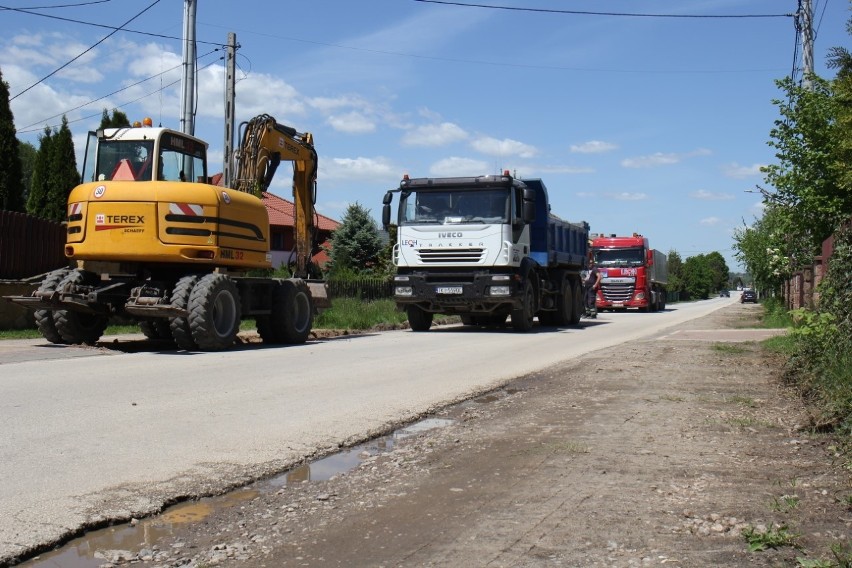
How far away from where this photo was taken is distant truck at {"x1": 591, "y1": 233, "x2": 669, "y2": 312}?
40.6 metres

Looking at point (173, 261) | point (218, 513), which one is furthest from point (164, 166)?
point (218, 513)

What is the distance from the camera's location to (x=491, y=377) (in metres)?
11.0

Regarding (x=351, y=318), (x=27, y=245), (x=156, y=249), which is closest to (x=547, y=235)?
(x=351, y=318)

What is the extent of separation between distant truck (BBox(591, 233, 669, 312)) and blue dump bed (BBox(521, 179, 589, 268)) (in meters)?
15.9

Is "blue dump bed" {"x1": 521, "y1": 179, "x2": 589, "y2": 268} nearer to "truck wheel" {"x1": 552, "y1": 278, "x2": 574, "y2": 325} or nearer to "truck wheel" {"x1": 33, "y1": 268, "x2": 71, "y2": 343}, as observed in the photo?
"truck wheel" {"x1": 552, "y1": 278, "x2": 574, "y2": 325}

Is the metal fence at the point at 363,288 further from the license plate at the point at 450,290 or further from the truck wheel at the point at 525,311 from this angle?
the license plate at the point at 450,290

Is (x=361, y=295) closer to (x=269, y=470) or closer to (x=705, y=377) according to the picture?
(x=705, y=377)

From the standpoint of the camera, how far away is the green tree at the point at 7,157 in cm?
2670

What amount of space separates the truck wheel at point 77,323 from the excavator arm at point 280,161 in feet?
12.3

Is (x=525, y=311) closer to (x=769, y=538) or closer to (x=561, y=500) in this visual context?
(x=561, y=500)

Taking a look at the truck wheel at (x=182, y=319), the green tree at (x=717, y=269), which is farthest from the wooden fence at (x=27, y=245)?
the green tree at (x=717, y=269)

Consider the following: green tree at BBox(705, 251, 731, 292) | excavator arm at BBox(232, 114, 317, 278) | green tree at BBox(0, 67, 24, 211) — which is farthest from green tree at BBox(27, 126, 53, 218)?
green tree at BBox(705, 251, 731, 292)

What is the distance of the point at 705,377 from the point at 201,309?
24.1 ft

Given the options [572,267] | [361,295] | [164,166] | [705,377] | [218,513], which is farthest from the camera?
[361,295]
